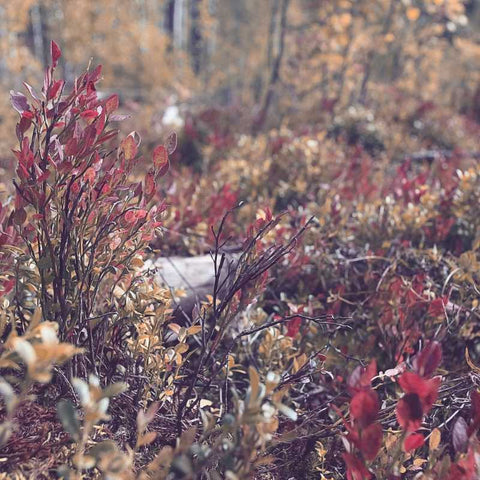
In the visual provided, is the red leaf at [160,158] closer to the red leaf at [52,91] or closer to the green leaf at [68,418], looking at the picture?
the red leaf at [52,91]

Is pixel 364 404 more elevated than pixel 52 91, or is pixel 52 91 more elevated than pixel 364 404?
pixel 52 91

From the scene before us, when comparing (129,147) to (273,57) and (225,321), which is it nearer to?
(225,321)

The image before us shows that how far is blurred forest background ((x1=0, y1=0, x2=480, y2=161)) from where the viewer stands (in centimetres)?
666

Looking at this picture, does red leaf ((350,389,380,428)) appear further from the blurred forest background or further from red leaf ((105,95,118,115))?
the blurred forest background

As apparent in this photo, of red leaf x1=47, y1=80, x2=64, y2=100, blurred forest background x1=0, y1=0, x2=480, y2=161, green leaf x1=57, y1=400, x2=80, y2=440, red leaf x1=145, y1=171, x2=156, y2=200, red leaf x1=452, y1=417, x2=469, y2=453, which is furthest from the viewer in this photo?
blurred forest background x1=0, y1=0, x2=480, y2=161

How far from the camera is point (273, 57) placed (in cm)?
1207

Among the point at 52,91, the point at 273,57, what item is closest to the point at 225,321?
the point at 52,91

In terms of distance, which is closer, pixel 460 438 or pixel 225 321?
pixel 460 438

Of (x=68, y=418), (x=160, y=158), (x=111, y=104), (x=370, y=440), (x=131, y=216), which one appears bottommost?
(x=370, y=440)

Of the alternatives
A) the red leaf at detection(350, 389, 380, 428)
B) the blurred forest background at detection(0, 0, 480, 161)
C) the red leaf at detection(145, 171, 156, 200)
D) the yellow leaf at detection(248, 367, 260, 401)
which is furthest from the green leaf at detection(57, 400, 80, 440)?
the blurred forest background at detection(0, 0, 480, 161)

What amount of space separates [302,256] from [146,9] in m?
17.2

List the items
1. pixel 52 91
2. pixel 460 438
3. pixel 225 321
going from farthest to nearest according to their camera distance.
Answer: pixel 225 321, pixel 52 91, pixel 460 438

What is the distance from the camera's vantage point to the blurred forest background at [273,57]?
21.9 feet

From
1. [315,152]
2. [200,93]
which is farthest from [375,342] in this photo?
[200,93]
